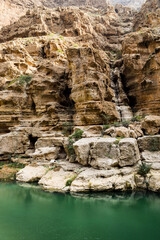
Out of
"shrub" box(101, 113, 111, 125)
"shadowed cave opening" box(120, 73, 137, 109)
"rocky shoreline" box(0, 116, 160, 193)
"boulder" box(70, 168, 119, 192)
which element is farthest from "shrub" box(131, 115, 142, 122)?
"boulder" box(70, 168, 119, 192)

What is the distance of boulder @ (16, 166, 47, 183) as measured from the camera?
12031mm

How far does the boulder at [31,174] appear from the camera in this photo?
12031mm

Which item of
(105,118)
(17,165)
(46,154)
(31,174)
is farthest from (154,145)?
(17,165)

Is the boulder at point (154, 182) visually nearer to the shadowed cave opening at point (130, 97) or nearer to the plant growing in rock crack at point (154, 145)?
the plant growing in rock crack at point (154, 145)

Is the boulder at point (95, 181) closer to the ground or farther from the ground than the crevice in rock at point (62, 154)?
closer to the ground

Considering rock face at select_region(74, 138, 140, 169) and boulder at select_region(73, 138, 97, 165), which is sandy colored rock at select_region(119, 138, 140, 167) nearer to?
rock face at select_region(74, 138, 140, 169)

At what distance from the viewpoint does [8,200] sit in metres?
9.77

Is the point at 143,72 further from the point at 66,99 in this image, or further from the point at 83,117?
the point at 66,99

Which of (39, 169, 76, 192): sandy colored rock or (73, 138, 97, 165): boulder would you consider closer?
(39, 169, 76, 192): sandy colored rock

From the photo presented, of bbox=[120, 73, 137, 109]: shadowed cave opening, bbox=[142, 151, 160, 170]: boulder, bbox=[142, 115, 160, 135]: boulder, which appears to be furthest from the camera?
bbox=[120, 73, 137, 109]: shadowed cave opening

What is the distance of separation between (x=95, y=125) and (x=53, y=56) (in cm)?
1702

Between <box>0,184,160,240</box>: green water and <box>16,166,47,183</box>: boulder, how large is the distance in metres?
1.36

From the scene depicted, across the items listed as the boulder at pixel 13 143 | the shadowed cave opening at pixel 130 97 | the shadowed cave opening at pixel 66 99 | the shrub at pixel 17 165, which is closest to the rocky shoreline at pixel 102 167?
the shrub at pixel 17 165

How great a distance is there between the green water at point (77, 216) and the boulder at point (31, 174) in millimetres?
1363
